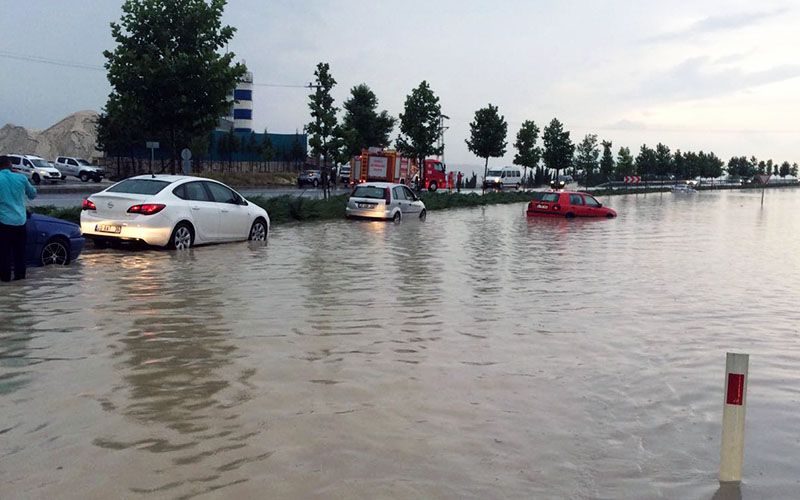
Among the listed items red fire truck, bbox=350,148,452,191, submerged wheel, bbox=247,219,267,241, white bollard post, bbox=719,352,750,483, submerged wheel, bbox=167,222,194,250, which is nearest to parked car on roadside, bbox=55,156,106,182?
red fire truck, bbox=350,148,452,191

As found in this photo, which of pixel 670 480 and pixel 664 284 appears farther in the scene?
pixel 664 284

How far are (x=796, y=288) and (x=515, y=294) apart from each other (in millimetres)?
5328

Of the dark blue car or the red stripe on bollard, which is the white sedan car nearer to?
the dark blue car

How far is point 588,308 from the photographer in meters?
10.7

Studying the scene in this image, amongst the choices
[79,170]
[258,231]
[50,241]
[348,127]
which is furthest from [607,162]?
[50,241]

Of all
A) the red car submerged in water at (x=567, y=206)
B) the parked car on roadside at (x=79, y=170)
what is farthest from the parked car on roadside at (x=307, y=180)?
the red car submerged in water at (x=567, y=206)

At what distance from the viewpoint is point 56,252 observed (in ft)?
43.1

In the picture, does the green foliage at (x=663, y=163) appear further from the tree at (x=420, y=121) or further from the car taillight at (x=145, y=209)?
the car taillight at (x=145, y=209)

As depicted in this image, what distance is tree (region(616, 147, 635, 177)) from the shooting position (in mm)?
116250

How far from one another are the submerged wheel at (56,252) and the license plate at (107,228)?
1860 mm

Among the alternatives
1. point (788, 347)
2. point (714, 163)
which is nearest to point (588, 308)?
point (788, 347)

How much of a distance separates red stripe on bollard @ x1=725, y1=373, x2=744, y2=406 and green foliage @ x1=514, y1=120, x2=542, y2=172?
71.1m

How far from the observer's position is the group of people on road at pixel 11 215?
1082cm

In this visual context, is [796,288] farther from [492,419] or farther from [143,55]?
[143,55]
